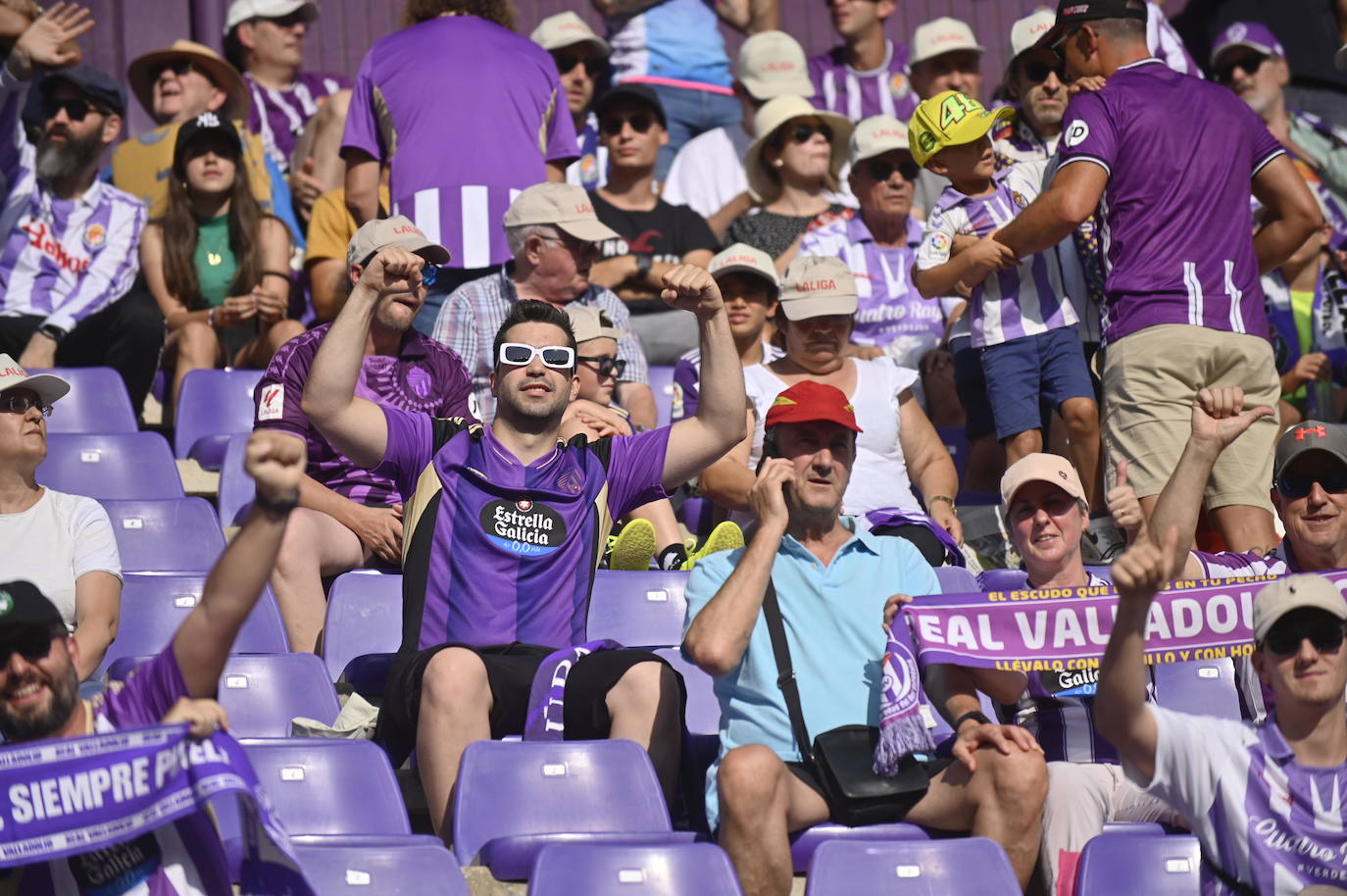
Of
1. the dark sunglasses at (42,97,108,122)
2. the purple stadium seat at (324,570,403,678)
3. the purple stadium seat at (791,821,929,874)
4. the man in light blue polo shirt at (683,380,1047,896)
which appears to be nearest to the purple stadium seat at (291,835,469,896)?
the man in light blue polo shirt at (683,380,1047,896)

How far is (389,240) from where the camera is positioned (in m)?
5.84

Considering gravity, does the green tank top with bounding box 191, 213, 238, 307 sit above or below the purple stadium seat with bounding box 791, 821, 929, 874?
above

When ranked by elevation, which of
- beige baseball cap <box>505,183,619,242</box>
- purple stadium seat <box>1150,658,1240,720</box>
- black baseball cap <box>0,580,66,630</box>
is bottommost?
purple stadium seat <box>1150,658,1240,720</box>

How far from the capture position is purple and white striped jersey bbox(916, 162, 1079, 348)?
601cm

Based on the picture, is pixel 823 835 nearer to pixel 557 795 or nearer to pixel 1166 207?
pixel 557 795

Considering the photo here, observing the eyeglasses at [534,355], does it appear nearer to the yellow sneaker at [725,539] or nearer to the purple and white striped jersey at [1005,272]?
the yellow sneaker at [725,539]

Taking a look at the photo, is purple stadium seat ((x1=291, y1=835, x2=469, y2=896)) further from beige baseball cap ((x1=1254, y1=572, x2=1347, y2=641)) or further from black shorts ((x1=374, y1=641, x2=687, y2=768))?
beige baseball cap ((x1=1254, y1=572, x2=1347, y2=641))

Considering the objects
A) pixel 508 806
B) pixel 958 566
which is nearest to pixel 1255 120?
pixel 958 566

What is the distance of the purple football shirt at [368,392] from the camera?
18.5 ft

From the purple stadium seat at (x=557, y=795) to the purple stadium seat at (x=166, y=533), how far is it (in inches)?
73.6

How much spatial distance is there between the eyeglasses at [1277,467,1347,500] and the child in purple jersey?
259 centimetres

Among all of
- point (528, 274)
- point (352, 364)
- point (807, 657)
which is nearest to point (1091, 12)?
point (528, 274)

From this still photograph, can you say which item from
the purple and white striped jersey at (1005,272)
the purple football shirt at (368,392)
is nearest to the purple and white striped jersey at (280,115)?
the purple football shirt at (368,392)

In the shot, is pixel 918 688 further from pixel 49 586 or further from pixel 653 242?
pixel 653 242
